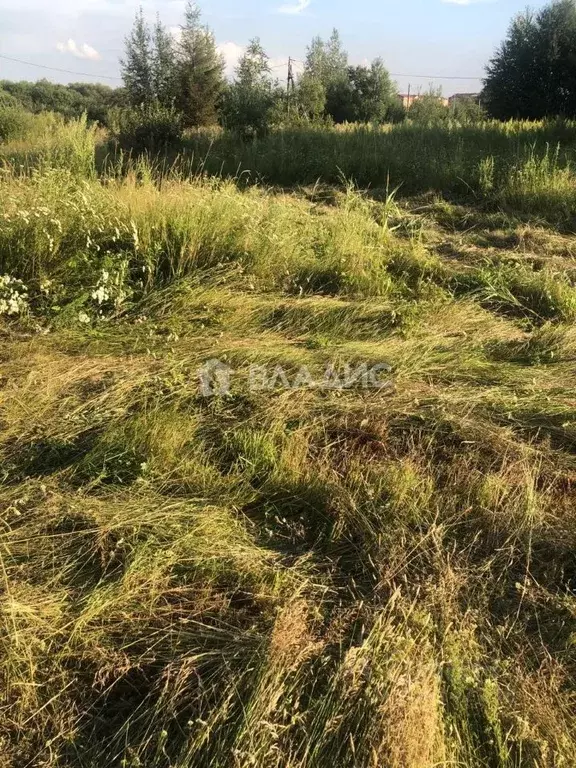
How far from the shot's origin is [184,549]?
6.82ft

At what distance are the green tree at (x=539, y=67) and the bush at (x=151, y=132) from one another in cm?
1033

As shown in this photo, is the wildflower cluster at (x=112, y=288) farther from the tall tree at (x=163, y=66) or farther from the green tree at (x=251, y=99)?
the tall tree at (x=163, y=66)

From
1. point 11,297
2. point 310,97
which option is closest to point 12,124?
point 310,97

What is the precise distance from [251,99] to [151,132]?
2.76 meters

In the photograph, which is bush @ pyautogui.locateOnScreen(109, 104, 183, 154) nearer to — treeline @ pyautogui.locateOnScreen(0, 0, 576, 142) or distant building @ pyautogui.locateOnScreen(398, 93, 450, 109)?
treeline @ pyautogui.locateOnScreen(0, 0, 576, 142)

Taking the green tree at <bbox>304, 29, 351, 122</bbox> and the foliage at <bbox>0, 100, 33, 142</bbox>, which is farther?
the green tree at <bbox>304, 29, 351, 122</bbox>

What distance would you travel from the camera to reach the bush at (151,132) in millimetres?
12117

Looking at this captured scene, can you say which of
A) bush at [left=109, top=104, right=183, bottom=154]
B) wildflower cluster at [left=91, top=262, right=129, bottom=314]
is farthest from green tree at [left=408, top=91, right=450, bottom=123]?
wildflower cluster at [left=91, top=262, right=129, bottom=314]

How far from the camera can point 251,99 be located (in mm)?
13312

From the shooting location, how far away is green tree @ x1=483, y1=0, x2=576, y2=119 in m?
15.3

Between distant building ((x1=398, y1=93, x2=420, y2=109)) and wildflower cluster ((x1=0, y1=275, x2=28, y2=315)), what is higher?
distant building ((x1=398, y1=93, x2=420, y2=109))

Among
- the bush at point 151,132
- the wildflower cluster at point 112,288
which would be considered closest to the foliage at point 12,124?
the bush at point 151,132

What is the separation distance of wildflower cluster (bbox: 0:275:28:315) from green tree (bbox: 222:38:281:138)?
8.63 metres

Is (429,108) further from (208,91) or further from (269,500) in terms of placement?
(269,500)
